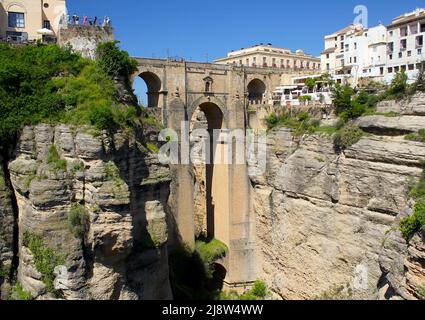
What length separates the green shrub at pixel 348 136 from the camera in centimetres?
2441

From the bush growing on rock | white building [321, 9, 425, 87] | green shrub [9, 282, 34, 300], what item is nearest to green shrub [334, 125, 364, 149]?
white building [321, 9, 425, 87]

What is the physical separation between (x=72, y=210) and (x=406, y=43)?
2683cm

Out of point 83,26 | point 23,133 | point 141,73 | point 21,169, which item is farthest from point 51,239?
point 141,73

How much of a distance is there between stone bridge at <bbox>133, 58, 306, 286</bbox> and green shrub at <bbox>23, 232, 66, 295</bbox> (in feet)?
46.6

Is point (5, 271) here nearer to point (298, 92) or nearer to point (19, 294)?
point (19, 294)

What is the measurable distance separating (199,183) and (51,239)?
2069 cm

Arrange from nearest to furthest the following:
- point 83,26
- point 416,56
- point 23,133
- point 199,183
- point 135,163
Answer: point 23,133 < point 135,163 < point 83,26 < point 416,56 < point 199,183

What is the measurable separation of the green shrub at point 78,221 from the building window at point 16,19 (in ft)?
42.9

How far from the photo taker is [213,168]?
3269 centimetres

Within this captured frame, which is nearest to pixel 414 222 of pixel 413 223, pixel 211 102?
pixel 413 223

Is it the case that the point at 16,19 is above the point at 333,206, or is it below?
above

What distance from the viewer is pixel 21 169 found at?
47.9 ft

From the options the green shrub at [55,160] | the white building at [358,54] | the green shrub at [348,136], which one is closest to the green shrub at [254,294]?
the green shrub at [348,136]

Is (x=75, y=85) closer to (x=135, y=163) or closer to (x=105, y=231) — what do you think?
(x=135, y=163)
